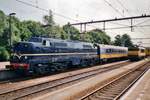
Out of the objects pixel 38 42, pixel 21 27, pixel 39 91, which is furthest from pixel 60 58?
pixel 21 27

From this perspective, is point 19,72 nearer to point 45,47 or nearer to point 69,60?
point 45,47

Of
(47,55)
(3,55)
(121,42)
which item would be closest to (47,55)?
(47,55)

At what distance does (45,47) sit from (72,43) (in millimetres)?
7163

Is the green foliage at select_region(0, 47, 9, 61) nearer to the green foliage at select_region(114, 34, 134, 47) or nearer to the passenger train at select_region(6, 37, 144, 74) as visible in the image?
the passenger train at select_region(6, 37, 144, 74)

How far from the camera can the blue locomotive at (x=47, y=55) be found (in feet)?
81.3

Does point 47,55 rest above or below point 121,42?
below

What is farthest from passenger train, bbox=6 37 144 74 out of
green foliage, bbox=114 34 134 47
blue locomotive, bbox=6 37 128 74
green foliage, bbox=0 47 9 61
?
green foliage, bbox=114 34 134 47

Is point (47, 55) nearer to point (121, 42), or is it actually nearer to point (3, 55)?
point (3, 55)

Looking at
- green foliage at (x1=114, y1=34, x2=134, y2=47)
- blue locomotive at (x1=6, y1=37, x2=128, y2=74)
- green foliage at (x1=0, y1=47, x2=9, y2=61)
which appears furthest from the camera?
green foliage at (x1=114, y1=34, x2=134, y2=47)

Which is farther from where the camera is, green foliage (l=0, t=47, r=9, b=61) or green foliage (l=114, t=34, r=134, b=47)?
green foliage (l=114, t=34, r=134, b=47)

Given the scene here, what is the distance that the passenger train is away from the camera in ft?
81.3

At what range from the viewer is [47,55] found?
27.5 meters

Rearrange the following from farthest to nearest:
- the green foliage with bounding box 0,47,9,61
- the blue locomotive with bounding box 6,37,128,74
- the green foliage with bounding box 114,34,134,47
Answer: the green foliage with bounding box 114,34,134,47 < the green foliage with bounding box 0,47,9,61 < the blue locomotive with bounding box 6,37,128,74

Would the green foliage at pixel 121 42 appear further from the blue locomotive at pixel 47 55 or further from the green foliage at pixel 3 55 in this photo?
the blue locomotive at pixel 47 55
